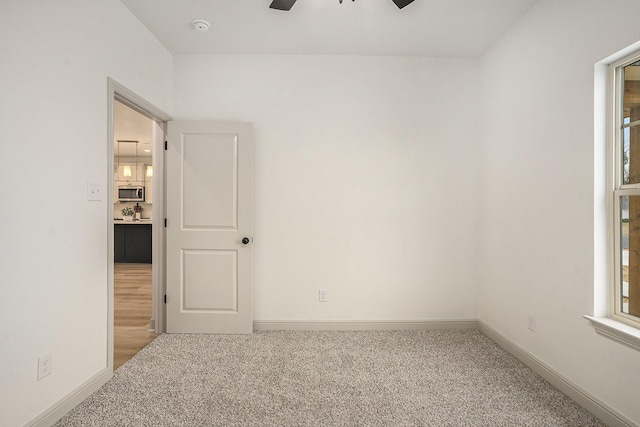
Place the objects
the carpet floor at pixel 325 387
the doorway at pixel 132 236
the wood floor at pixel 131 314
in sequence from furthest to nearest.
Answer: the doorway at pixel 132 236
the wood floor at pixel 131 314
the carpet floor at pixel 325 387

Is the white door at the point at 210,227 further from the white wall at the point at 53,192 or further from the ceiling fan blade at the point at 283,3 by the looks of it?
the ceiling fan blade at the point at 283,3

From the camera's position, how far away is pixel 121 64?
2.52 m

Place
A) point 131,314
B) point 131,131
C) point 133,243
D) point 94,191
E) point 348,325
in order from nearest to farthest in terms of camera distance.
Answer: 1. point 94,191
2. point 348,325
3. point 131,314
4. point 131,131
5. point 133,243

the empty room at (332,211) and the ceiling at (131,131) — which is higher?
the ceiling at (131,131)

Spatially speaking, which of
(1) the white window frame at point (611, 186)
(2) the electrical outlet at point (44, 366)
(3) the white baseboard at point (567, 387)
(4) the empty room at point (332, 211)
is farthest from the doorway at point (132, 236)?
(1) the white window frame at point (611, 186)

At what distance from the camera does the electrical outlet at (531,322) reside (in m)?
2.57

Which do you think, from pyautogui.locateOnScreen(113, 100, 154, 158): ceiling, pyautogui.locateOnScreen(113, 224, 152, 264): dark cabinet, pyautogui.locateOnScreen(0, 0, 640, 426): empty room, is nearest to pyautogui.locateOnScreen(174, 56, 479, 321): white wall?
pyautogui.locateOnScreen(0, 0, 640, 426): empty room

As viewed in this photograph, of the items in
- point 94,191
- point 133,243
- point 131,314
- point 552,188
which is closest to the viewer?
point 94,191

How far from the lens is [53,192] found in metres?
1.92

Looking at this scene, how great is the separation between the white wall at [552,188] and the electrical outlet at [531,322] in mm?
36

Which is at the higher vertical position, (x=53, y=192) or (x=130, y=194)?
(x=130, y=194)

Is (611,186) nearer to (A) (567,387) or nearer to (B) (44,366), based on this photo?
(A) (567,387)

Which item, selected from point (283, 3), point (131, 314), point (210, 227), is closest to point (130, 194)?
point (131, 314)

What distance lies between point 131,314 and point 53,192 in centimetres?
245
